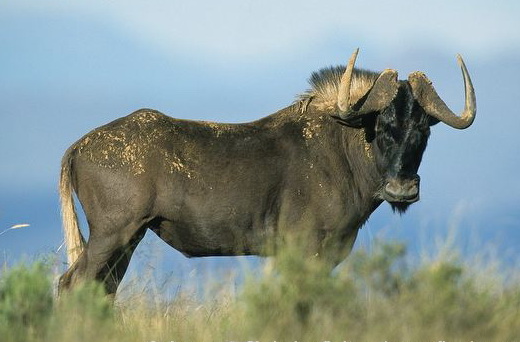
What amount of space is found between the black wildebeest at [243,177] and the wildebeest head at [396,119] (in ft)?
0.04

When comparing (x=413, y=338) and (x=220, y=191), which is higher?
(x=220, y=191)

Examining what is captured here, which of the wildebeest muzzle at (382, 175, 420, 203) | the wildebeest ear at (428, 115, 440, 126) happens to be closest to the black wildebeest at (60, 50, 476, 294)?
the wildebeest muzzle at (382, 175, 420, 203)

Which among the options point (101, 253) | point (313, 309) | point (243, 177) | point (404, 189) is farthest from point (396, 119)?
point (101, 253)

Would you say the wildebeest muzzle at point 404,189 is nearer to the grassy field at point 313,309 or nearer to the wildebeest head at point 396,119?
the wildebeest head at point 396,119

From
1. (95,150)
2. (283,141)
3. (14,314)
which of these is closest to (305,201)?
(283,141)

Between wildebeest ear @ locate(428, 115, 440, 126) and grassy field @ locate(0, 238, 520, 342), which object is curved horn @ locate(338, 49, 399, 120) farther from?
A: grassy field @ locate(0, 238, 520, 342)

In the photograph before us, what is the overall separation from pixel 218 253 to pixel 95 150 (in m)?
1.84

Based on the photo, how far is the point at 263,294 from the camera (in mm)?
7996

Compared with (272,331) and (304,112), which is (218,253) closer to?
(304,112)

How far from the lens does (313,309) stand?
821 centimetres

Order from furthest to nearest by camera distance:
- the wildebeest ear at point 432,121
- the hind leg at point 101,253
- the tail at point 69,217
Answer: the wildebeest ear at point 432,121
the tail at point 69,217
the hind leg at point 101,253

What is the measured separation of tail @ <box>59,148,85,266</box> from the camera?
10.7 meters

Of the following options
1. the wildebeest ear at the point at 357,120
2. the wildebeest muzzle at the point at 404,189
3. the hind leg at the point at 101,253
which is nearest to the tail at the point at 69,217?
the hind leg at the point at 101,253

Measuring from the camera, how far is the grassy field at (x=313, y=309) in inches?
314
